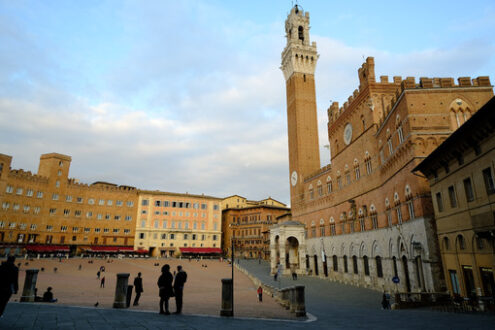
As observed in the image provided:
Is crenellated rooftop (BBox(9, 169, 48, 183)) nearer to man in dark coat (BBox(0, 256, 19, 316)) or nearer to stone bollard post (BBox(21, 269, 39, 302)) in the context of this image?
stone bollard post (BBox(21, 269, 39, 302))

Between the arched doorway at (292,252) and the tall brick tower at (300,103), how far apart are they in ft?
19.5

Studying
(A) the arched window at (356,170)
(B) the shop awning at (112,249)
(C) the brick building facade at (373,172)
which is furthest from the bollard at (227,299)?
(B) the shop awning at (112,249)

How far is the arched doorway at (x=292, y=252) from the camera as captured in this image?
4626 cm

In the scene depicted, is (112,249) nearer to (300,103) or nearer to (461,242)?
(300,103)

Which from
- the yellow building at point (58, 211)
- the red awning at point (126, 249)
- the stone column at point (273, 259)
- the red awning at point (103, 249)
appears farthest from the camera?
the red awning at point (126, 249)

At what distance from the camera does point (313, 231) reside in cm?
4366

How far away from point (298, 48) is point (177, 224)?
4596 cm

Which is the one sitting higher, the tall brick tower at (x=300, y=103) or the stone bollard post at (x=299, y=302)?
the tall brick tower at (x=300, y=103)

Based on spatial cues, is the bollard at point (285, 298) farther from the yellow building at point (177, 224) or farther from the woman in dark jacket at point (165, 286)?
the yellow building at point (177, 224)

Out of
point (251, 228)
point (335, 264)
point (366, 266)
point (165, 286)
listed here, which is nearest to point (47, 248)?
point (251, 228)

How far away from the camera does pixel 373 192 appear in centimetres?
2875

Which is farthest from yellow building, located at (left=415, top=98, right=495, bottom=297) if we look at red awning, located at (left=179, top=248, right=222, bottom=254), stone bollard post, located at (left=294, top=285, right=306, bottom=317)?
red awning, located at (left=179, top=248, right=222, bottom=254)

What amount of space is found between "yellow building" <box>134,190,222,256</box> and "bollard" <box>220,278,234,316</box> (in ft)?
202

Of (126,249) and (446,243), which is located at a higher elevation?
(126,249)
